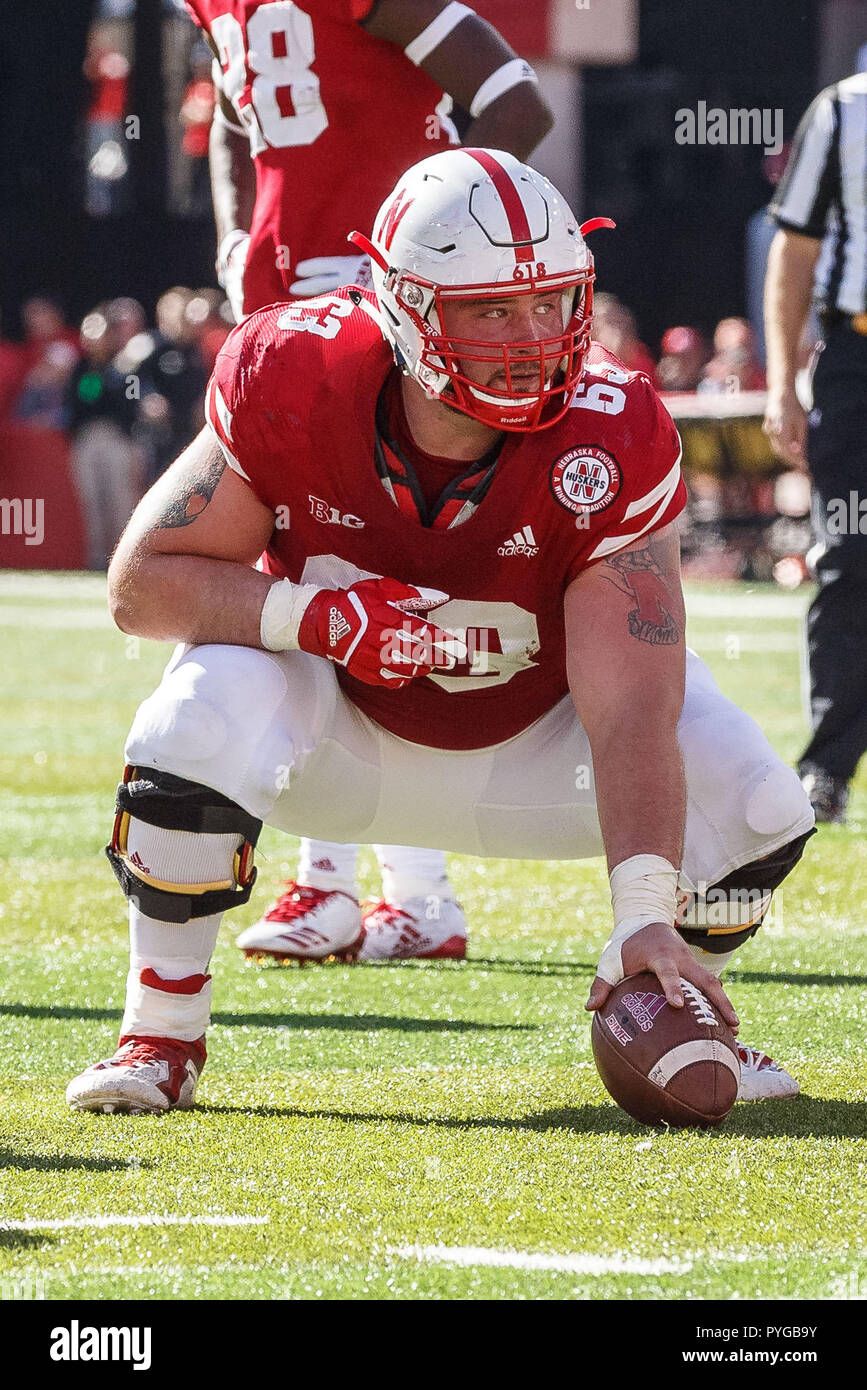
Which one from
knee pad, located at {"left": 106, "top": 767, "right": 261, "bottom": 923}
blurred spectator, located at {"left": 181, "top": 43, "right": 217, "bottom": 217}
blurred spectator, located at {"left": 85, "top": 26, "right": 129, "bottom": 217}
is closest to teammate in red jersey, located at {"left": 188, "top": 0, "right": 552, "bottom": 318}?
knee pad, located at {"left": 106, "top": 767, "right": 261, "bottom": 923}

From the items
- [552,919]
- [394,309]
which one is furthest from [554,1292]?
[552,919]

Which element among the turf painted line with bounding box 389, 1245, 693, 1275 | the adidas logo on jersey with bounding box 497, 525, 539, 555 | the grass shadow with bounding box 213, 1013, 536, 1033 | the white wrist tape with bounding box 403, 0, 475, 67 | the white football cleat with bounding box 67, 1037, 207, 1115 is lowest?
the grass shadow with bounding box 213, 1013, 536, 1033

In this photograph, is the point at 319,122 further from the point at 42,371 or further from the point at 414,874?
the point at 42,371

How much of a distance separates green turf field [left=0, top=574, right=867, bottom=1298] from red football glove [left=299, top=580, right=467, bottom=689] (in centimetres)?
64

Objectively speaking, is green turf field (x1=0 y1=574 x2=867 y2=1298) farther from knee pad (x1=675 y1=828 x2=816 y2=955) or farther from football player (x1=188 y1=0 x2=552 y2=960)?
knee pad (x1=675 y1=828 x2=816 y2=955)

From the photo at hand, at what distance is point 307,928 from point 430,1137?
1.41 m

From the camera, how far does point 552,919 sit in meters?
4.95

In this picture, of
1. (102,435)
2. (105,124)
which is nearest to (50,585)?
(102,435)

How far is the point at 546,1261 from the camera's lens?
2.39m

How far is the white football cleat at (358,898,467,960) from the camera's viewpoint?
4.46 metres

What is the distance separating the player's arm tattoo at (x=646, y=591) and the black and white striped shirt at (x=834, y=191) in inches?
118
